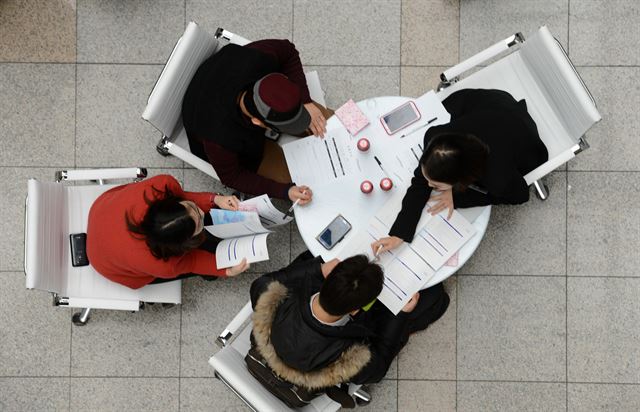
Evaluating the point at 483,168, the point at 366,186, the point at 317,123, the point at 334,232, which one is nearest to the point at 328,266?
the point at 334,232

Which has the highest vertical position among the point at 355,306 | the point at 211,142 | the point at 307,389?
the point at 211,142

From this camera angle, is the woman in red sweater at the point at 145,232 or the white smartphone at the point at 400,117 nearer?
the woman in red sweater at the point at 145,232

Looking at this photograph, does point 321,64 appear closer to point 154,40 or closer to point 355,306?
point 154,40

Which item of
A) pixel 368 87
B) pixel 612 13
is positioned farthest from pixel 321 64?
pixel 612 13

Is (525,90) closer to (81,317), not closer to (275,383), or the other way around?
(275,383)

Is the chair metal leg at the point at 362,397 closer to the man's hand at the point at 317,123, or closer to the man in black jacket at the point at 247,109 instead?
the man in black jacket at the point at 247,109

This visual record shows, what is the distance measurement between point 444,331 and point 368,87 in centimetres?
135

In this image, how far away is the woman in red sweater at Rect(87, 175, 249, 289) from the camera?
2150mm

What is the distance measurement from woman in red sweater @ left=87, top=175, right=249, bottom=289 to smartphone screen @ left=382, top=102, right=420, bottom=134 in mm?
744

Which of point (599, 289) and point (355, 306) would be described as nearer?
point (355, 306)

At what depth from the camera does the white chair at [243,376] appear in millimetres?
2100

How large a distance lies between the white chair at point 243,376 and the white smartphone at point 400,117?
3.15 ft

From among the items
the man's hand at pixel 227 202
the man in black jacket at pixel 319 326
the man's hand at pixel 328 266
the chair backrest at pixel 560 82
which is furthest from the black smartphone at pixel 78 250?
the chair backrest at pixel 560 82

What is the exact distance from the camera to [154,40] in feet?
10.0
